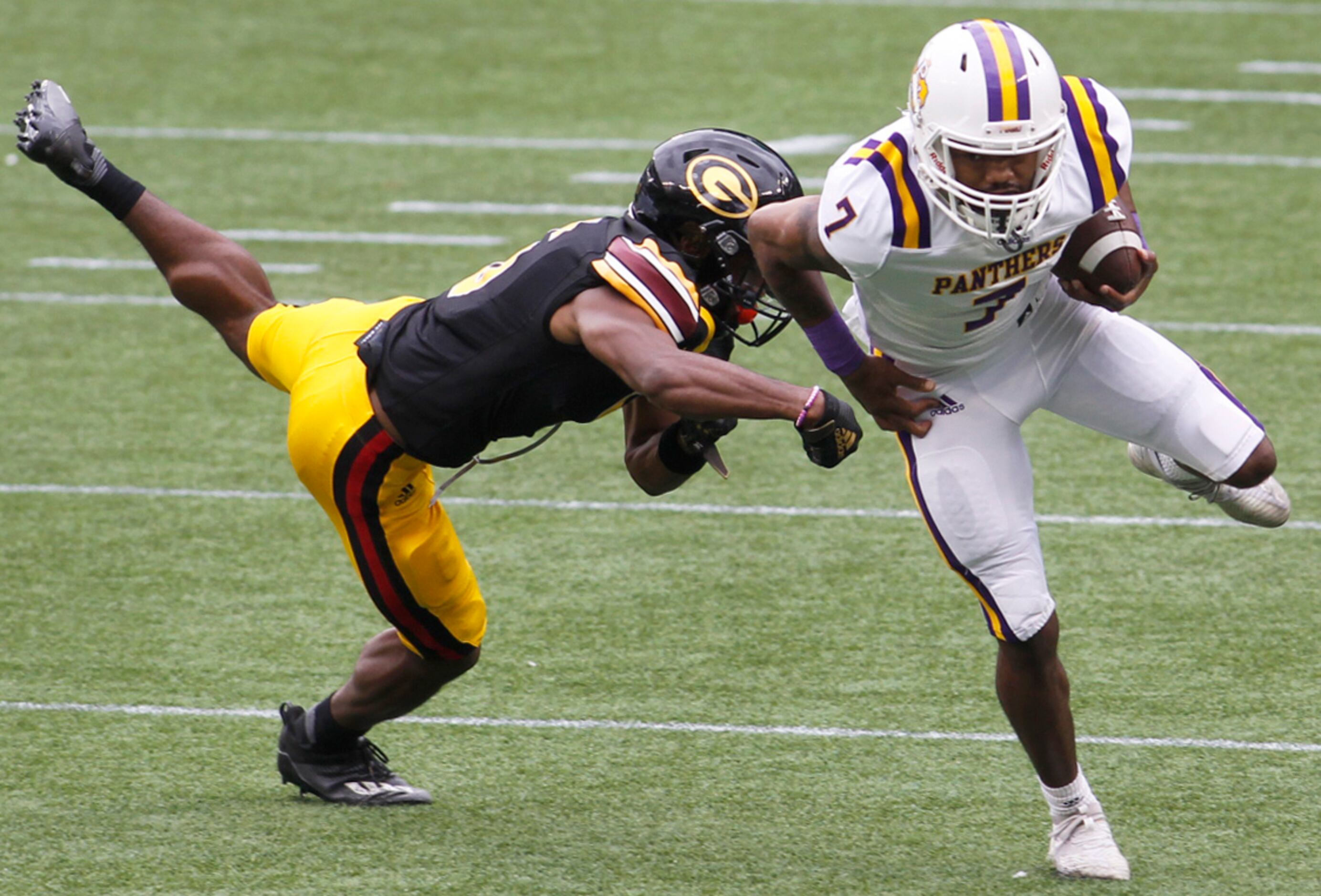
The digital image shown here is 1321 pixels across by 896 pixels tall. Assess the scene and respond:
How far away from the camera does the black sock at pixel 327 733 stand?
4211 mm

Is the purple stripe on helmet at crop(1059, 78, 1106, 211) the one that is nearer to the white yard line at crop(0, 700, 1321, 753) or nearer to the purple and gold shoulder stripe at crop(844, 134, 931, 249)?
the purple and gold shoulder stripe at crop(844, 134, 931, 249)

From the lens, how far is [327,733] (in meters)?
4.21

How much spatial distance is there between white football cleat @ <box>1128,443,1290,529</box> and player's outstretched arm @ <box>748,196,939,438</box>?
70 centimetres

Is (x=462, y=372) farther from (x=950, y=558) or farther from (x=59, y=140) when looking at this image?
(x=59, y=140)

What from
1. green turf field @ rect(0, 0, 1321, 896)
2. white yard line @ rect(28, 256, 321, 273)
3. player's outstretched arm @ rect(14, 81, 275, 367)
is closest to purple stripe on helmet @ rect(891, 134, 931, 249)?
green turf field @ rect(0, 0, 1321, 896)

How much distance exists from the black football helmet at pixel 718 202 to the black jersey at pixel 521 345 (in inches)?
3.5

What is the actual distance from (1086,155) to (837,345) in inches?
24.6

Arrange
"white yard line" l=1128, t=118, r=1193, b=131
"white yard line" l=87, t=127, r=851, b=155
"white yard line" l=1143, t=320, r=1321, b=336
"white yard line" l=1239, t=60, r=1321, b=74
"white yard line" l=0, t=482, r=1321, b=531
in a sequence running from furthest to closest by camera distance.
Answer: "white yard line" l=1239, t=60, r=1321, b=74
"white yard line" l=1128, t=118, r=1193, b=131
"white yard line" l=87, t=127, r=851, b=155
"white yard line" l=1143, t=320, r=1321, b=336
"white yard line" l=0, t=482, r=1321, b=531

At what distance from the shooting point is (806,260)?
3.71 meters

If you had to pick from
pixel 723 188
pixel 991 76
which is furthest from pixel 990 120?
pixel 723 188

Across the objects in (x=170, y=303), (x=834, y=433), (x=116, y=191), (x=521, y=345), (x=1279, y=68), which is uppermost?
(x=116, y=191)

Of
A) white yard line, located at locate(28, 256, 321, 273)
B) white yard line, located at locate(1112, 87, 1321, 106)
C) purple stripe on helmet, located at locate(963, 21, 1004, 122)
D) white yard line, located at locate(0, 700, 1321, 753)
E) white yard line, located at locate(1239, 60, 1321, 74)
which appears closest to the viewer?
purple stripe on helmet, located at locate(963, 21, 1004, 122)

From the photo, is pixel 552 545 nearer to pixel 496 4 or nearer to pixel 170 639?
pixel 170 639

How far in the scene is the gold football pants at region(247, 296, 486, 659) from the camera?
3.97 metres
